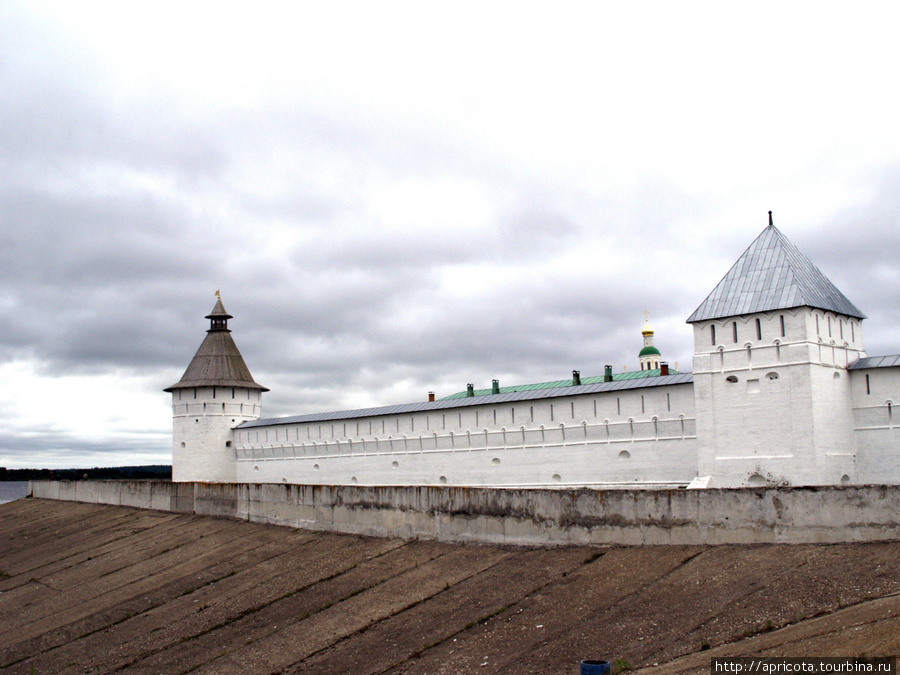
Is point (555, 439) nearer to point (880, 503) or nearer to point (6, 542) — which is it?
point (880, 503)

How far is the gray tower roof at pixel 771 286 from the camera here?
19.2 meters

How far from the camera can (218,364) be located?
38.0 meters

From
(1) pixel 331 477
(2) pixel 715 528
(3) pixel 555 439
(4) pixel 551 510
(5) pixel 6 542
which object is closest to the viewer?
(2) pixel 715 528

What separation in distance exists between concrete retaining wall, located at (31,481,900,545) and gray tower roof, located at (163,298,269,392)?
17376 mm

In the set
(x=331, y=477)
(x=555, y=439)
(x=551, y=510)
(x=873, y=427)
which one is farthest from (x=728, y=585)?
(x=331, y=477)

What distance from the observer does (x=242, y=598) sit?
14258 mm

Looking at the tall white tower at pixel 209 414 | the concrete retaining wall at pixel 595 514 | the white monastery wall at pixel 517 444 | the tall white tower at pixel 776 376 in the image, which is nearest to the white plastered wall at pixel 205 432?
the tall white tower at pixel 209 414

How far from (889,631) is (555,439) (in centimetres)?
1706

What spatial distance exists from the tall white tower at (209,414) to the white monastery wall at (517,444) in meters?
4.40

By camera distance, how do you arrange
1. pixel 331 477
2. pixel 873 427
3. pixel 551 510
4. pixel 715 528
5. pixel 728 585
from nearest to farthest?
pixel 728 585 → pixel 715 528 → pixel 551 510 → pixel 873 427 → pixel 331 477

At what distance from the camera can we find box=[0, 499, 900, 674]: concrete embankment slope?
8875 millimetres

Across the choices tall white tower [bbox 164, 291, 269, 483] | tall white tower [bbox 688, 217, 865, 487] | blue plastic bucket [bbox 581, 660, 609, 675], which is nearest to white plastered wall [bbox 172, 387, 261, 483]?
tall white tower [bbox 164, 291, 269, 483]

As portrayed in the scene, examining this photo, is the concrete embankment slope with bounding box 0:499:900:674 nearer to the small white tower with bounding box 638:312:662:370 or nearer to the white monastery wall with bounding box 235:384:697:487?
the white monastery wall with bounding box 235:384:697:487

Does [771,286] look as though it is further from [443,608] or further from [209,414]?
[209,414]
